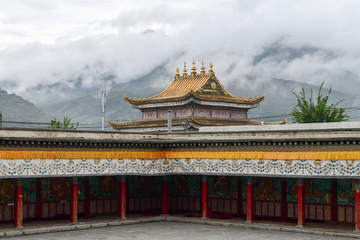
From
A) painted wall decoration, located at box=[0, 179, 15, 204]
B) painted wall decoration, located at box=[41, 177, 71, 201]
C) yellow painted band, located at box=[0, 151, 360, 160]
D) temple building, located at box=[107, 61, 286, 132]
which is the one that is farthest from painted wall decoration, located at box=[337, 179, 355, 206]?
painted wall decoration, located at box=[0, 179, 15, 204]

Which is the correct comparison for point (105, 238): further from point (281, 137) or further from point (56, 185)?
point (281, 137)

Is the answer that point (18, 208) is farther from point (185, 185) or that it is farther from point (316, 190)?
point (316, 190)

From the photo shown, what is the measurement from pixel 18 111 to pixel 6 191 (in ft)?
490

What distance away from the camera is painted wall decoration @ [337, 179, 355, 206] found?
25859 mm

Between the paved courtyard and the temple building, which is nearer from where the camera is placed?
the paved courtyard

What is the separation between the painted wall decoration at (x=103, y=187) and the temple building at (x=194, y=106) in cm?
988

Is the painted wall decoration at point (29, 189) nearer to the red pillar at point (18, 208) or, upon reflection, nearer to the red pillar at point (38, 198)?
the red pillar at point (38, 198)

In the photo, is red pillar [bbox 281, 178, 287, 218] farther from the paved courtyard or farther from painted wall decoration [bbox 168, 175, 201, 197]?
painted wall decoration [bbox 168, 175, 201, 197]

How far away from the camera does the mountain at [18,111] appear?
6417 inches

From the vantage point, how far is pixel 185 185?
3234cm

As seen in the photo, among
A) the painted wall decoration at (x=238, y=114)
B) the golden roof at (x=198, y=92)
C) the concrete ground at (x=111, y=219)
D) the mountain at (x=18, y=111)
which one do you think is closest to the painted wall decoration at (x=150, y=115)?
the golden roof at (x=198, y=92)

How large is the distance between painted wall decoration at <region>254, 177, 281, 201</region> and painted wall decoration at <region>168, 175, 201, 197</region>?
4055 millimetres

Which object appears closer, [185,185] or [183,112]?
[185,185]

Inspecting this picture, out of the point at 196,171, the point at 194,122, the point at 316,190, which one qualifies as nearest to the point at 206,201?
the point at 196,171
